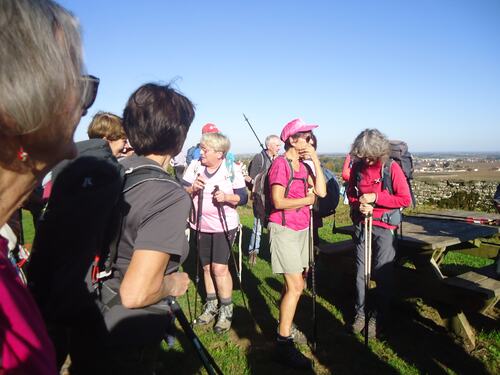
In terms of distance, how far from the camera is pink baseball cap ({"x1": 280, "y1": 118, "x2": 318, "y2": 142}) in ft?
12.9

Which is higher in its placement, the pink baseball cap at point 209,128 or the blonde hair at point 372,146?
the pink baseball cap at point 209,128

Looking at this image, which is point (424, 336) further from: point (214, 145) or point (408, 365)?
point (214, 145)

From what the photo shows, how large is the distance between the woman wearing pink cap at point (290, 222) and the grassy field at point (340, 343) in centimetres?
35

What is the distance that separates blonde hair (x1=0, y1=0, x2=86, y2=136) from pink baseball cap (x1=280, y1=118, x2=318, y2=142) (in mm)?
3243

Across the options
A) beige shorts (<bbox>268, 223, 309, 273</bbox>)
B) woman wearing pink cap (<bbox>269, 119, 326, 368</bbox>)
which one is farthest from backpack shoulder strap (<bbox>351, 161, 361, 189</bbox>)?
beige shorts (<bbox>268, 223, 309, 273</bbox>)

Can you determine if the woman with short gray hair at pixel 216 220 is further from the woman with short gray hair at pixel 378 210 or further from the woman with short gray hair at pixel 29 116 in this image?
the woman with short gray hair at pixel 29 116

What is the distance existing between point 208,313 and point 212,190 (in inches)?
64.3

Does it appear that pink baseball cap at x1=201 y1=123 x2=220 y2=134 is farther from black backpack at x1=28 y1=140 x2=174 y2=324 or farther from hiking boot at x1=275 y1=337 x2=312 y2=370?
black backpack at x1=28 y1=140 x2=174 y2=324

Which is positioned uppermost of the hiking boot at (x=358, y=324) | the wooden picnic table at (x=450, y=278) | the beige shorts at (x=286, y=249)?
the beige shorts at (x=286, y=249)

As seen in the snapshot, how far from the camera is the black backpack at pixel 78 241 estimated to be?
1.68 m

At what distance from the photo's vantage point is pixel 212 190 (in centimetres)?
477

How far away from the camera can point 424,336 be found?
441cm

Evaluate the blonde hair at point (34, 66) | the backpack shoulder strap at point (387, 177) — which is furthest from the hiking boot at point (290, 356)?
the blonde hair at point (34, 66)

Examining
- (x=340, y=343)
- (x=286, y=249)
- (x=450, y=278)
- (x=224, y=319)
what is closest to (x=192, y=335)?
(x=286, y=249)
